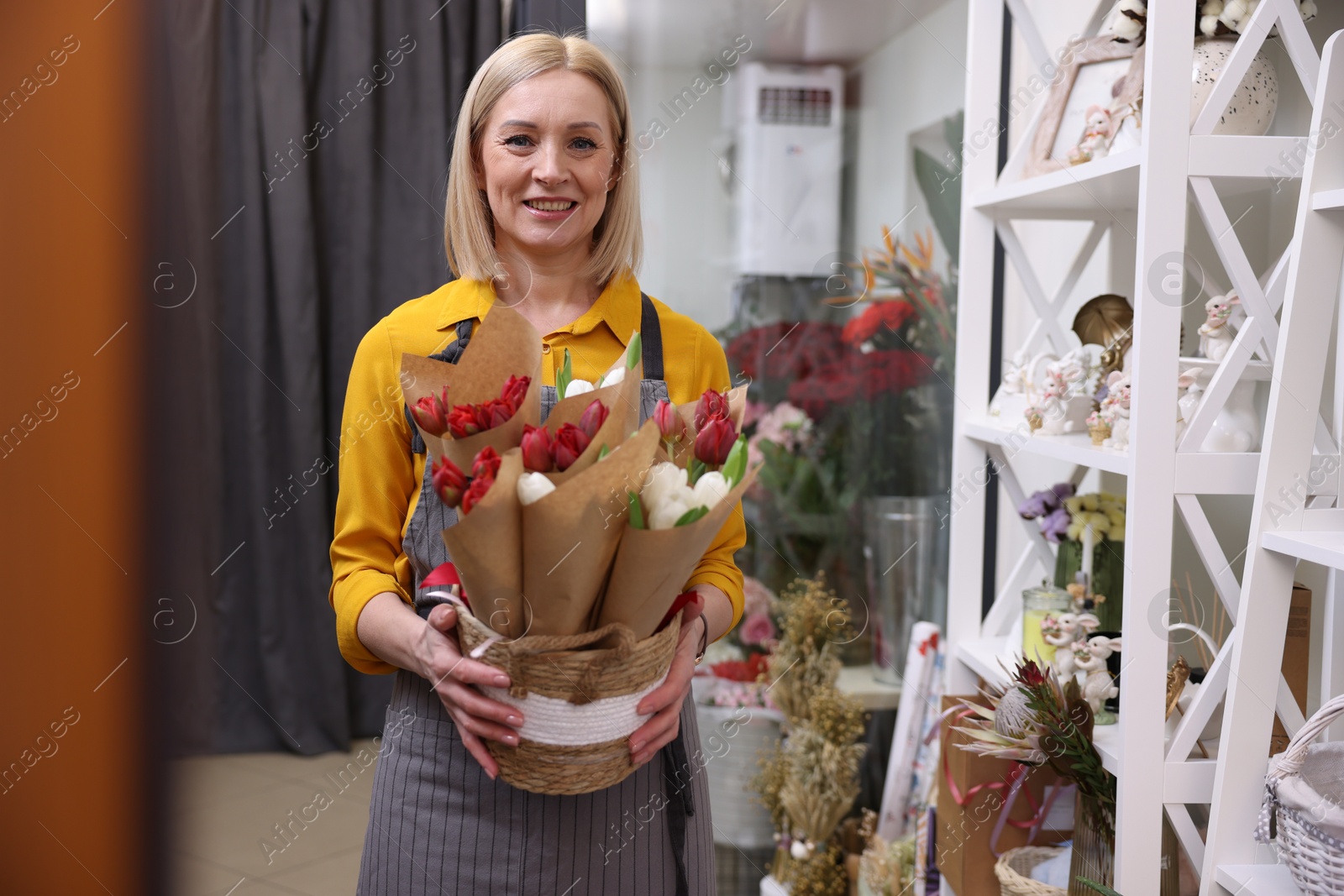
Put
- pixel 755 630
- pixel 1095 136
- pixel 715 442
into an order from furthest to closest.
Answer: pixel 755 630, pixel 1095 136, pixel 715 442

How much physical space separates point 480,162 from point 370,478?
15.7 inches

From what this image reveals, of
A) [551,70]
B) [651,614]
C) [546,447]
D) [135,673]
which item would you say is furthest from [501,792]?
[135,673]

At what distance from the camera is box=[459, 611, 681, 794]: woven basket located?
858 mm

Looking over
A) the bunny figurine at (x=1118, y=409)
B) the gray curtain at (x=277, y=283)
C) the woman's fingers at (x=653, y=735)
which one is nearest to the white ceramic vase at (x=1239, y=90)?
the bunny figurine at (x=1118, y=409)

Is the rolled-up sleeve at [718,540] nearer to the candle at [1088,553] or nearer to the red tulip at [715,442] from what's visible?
the red tulip at [715,442]

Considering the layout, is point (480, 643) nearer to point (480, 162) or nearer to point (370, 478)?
point (370, 478)

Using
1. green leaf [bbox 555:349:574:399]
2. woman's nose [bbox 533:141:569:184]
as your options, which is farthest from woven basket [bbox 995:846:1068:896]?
woman's nose [bbox 533:141:569:184]

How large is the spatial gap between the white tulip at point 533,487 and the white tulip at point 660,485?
87 mm

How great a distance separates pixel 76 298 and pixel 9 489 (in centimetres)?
39

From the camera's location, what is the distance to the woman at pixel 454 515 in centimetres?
110

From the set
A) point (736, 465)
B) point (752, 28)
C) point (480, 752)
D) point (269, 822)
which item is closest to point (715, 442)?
point (736, 465)

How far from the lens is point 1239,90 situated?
1.38 m

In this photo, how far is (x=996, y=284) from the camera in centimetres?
239

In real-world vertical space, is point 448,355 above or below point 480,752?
above
